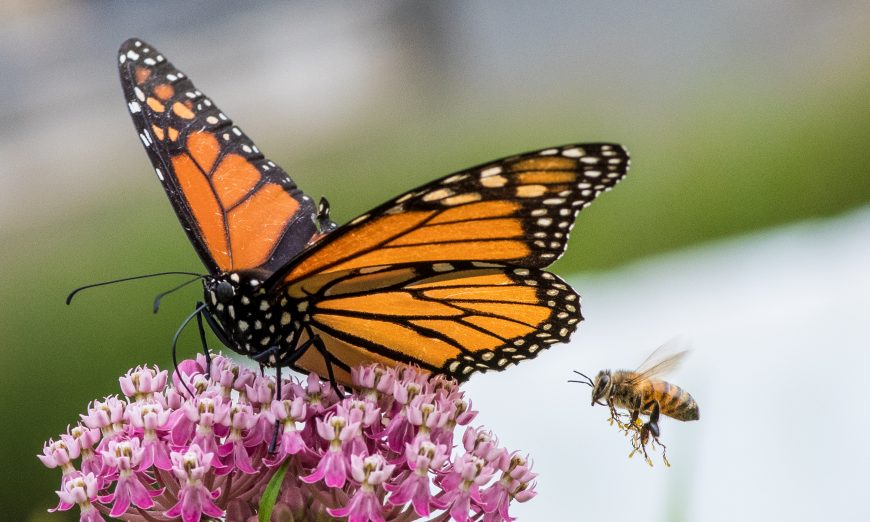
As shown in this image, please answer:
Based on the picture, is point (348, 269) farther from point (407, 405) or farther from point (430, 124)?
point (430, 124)

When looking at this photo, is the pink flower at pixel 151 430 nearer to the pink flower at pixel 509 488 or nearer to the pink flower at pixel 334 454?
the pink flower at pixel 334 454

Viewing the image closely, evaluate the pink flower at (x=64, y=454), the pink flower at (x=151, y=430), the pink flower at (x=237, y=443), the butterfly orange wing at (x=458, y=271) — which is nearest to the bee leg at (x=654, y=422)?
the butterfly orange wing at (x=458, y=271)

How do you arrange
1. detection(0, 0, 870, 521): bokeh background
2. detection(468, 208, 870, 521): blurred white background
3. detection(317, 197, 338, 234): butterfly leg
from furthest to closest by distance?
detection(0, 0, 870, 521): bokeh background
detection(468, 208, 870, 521): blurred white background
detection(317, 197, 338, 234): butterfly leg

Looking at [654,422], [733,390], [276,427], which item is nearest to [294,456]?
[276,427]

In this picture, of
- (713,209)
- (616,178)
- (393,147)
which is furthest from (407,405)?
(393,147)

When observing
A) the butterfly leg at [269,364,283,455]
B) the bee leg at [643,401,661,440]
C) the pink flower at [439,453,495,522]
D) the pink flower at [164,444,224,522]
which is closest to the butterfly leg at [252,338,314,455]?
the butterfly leg at [269,364,283,455]

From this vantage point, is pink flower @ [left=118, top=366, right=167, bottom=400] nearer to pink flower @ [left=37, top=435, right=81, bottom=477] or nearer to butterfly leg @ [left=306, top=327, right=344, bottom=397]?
pink flower @ [left=37, top=435, right=81, bottom=477]
